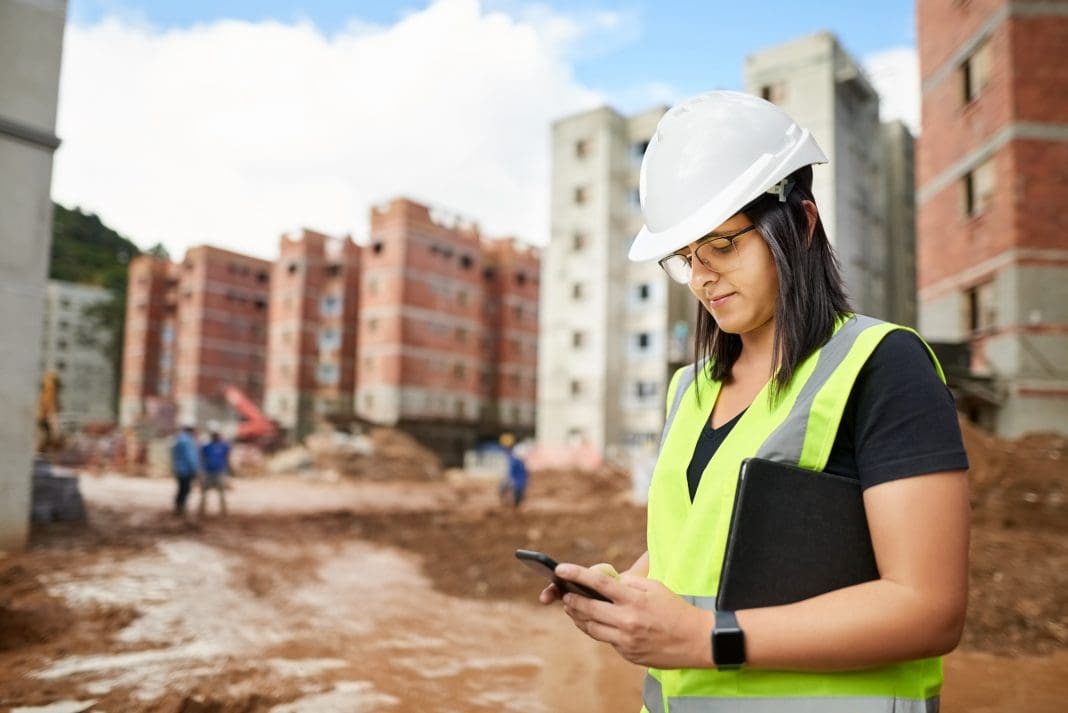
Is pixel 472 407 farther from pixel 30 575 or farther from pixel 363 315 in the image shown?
pixel 30 575

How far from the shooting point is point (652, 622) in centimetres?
95

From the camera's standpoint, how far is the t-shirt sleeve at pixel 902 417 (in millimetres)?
918

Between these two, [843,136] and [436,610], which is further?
[843,136]

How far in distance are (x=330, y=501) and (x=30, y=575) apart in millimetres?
13431

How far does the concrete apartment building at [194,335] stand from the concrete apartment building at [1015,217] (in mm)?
42359

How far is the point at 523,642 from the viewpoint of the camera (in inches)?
237

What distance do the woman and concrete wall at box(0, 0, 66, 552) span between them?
926 centimetres

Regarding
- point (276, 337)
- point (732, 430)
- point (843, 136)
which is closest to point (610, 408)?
point (843, 136)

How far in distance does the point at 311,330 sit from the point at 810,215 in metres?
44.7

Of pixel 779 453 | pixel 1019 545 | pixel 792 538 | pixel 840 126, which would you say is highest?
pixel 840 126

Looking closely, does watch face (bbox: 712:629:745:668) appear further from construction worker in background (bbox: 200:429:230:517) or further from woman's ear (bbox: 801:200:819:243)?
construction worker in background (bbox: 200:429:230:517)

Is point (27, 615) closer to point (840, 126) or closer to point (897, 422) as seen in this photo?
point (897, 422)

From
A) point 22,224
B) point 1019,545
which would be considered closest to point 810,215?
point 1019,545

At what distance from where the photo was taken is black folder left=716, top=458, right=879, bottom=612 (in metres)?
0.98
